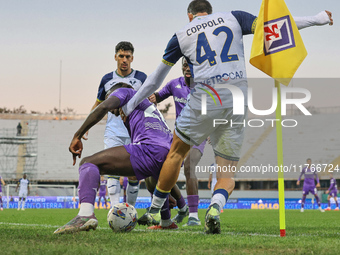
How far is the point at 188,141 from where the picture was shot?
4598 mm

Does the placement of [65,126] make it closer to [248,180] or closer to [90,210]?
[248,180]

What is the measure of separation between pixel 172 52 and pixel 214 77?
530 millimetres

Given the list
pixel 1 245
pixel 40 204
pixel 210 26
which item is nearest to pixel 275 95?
pixel 210 26

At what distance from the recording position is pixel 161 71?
15.6 ft

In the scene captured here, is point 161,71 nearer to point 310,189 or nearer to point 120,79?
point 120,79

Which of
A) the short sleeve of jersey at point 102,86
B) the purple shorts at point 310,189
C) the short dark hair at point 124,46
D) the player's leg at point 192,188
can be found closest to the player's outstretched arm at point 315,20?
the player's leg at point 192,188

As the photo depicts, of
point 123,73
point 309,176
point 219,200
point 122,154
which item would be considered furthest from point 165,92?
point 309,176

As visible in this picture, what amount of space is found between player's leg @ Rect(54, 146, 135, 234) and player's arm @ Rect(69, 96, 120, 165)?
0.52 ft

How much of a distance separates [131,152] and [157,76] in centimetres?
83

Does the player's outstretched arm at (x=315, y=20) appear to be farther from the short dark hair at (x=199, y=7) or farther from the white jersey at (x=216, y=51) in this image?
the short dark hair at (x=199, y=7)

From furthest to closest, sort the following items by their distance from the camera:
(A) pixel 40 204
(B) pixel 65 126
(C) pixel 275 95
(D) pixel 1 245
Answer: (B) pixel 65 126 → (A) pixel 40 204 → (C) pixel 275 95 → (D) pixel 1 245

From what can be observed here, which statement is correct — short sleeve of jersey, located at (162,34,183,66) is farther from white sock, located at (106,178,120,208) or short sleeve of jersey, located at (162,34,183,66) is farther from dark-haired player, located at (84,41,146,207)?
white sock, located at (106,178,120,208)

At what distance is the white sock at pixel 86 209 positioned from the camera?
435 cm

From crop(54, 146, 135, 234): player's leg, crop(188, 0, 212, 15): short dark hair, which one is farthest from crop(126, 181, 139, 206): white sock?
crop(188, 0, 212, 15): short dark hair
